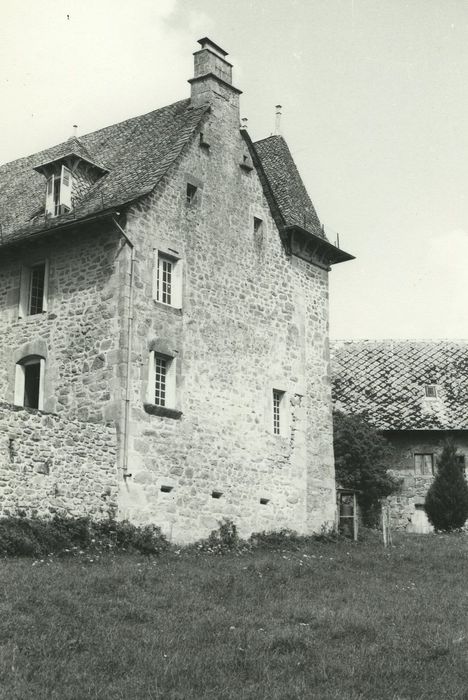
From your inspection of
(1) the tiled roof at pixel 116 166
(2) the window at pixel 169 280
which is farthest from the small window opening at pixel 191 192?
(2) the window at pixel 169 280

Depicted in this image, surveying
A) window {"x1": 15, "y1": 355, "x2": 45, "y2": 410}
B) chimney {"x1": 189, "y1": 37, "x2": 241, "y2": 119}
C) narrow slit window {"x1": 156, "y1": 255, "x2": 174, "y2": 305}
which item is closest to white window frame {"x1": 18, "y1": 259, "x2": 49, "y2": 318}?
window {"x1": 15, "y1": 355, "x2": 45, "y2": 410}

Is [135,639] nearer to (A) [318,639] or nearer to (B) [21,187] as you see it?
(A) [318,639]

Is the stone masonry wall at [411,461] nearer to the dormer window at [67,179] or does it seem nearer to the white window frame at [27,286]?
the dormer window at [67,179]

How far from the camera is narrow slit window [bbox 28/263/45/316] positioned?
22812 millimetres

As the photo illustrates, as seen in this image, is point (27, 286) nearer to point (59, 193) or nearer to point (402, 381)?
point (59, 193)

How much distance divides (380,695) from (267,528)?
46.2ft

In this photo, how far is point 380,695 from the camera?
9.64m

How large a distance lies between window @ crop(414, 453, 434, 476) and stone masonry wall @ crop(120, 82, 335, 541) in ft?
34.2

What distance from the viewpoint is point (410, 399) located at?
121 ft

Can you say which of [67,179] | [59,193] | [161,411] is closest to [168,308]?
[161,411]

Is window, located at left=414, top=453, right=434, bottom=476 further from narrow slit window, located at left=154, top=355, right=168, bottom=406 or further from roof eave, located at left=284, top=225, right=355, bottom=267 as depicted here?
narrow slit window, located at left=154, top=355, right=168, bottom=406

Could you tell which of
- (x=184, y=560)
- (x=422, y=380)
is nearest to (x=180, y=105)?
(x=184, y=560)

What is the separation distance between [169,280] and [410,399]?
17545 mm

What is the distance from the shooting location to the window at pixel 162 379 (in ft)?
69.0
